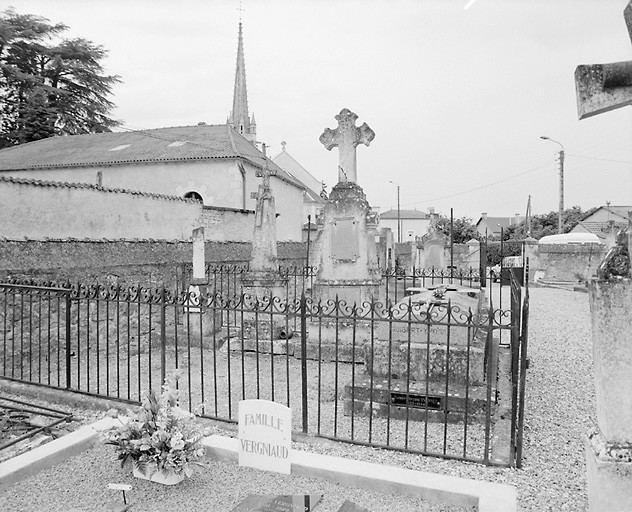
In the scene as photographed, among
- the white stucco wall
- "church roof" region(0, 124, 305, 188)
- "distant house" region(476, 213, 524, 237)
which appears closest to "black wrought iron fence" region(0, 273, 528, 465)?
the white stucco wall

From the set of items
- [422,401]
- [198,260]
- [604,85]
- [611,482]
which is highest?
[604,85]

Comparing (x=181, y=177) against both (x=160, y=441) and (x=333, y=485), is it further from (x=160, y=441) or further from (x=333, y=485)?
(x=333, y=485)

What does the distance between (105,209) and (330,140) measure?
6.31 meters

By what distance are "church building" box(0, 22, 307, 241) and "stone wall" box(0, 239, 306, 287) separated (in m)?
8.93

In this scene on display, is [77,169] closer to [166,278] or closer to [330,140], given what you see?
[166,278]

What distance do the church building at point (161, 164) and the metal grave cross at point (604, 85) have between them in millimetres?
18045

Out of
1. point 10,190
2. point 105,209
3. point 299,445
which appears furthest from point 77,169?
point 299,445

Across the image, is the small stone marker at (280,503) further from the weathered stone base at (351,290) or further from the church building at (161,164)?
the church building at (161,164)

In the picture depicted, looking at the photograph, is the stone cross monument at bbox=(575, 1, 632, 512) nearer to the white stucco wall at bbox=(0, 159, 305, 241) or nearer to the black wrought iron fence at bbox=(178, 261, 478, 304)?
the black wrought iron fence at bbox=(178, 261, 478, 304)

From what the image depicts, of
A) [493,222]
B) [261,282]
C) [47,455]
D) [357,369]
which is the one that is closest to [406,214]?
[493,222]

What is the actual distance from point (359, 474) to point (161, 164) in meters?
21.0

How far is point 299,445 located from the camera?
4477 millimetres

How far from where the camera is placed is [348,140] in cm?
879

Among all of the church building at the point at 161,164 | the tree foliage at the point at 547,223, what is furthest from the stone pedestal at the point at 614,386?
the tree foliage at the point at 547,223
